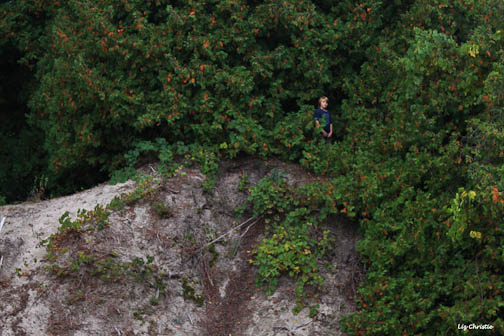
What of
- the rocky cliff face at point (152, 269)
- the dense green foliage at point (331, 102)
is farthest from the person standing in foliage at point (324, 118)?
the rocky cliff face at point (152, 269)

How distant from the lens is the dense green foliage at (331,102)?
6.50 meters

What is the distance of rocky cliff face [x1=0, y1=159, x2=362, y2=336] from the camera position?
6.36 m

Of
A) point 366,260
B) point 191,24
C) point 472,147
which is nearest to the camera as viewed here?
point 472,147

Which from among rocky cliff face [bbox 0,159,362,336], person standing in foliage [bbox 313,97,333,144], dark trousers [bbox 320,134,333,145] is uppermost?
person standing in foliage [bbox 313,97,333,144]

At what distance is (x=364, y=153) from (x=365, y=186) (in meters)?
0.88

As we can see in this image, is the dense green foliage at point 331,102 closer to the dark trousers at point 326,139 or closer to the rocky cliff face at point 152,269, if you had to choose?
the dark trousers at point 326,139

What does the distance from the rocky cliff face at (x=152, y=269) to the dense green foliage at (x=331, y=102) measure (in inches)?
17.2

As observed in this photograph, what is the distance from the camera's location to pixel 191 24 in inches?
353

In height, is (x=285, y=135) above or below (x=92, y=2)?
below

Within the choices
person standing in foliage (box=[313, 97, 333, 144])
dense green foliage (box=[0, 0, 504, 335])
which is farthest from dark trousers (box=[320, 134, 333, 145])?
dense green foliage (box=[0, 0, 504, 335])

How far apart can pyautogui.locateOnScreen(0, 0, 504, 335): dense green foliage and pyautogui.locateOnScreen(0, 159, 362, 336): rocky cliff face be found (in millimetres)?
438

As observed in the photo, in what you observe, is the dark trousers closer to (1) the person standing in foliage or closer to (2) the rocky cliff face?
(1) the person standing in foliage

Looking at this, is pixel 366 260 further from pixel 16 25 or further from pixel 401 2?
pixel 16 25

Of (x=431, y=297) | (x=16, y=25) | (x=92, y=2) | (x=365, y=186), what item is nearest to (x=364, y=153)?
(x=365, y=186)
